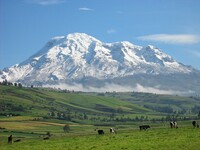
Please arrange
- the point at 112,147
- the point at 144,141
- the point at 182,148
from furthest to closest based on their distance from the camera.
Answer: the point at 144,141
the point at 112,147
the point at 182,148

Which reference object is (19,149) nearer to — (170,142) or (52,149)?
(52,149)

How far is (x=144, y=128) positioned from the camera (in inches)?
3455

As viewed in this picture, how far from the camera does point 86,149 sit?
51750 mm

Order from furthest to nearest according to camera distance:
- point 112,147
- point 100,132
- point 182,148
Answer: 1. point 100,132
2. point 112,147
3. point 182,148

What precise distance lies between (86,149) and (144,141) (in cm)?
879

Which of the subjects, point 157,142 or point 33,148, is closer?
point 157,142

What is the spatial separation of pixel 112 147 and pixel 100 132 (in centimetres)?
3309

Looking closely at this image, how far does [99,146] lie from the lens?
53938mm

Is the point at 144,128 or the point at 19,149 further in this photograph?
the point at 144,128

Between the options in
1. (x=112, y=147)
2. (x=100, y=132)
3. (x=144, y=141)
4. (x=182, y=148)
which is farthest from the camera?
(x=100, y=132)

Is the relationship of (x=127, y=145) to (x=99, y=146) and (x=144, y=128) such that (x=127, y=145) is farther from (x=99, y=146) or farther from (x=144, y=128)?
(x=144, y=128)

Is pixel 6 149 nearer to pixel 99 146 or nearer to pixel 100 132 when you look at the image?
pixel 99 146

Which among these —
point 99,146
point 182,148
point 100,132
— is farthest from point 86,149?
point 100,132

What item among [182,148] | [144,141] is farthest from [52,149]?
[182,148]
